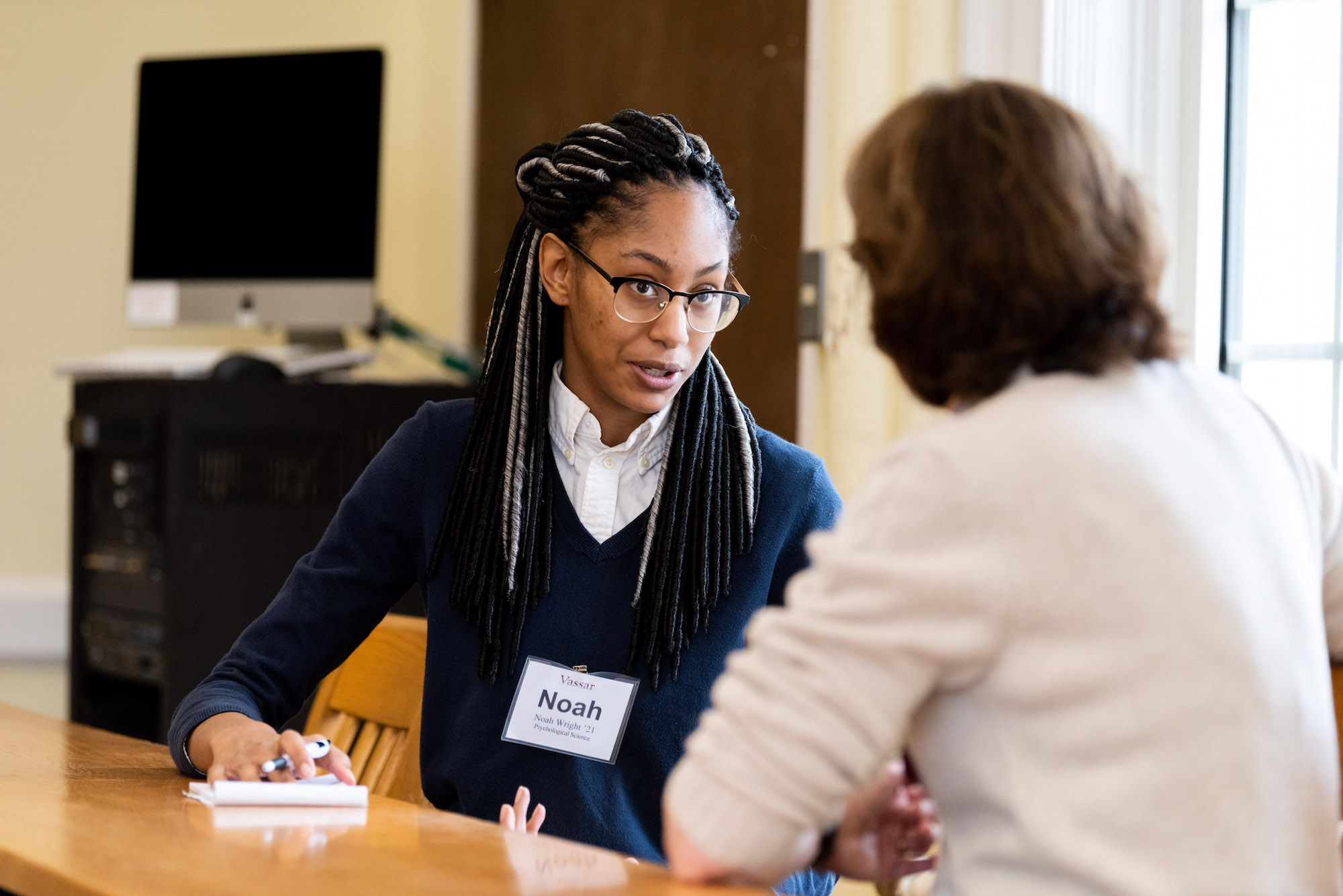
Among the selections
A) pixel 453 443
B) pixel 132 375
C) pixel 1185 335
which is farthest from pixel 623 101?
pixel 1185 335

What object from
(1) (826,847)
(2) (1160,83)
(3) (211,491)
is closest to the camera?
(1) (826,847)

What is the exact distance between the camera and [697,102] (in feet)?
9.39

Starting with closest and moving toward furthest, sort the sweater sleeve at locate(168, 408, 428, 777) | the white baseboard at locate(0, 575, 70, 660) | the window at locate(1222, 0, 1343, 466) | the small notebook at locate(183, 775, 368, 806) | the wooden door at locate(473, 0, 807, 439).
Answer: the small notebook at locate(183, 775, 368, 806) → the sweater sleeve at locate(168, 408, 428, 777) → the window at locate(1222, 0, 1343, 466) → the wooden door at locate(473, 0, 807, 439) → the white baseboard at locate(0, 575, 70, 660)

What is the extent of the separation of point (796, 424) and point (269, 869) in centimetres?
179

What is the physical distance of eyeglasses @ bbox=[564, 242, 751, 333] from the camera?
150 centimetres

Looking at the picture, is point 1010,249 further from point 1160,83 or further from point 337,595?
point 1160,83

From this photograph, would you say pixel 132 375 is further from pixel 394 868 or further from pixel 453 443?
pixel 394 868

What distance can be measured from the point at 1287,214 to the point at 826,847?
138cm

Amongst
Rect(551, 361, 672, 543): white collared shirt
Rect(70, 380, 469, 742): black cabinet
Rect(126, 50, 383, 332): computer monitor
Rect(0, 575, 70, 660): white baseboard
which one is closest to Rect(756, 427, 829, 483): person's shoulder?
Rect(551, 361, 672, 543): white collared shirt

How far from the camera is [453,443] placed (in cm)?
157

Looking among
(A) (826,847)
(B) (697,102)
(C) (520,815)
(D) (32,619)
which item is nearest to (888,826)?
(A) (826,847)

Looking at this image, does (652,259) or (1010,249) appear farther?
(652,259)

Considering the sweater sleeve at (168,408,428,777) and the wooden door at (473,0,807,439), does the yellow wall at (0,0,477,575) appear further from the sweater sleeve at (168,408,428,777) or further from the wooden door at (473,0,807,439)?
the sweater sleeve at (168,408,428,777)

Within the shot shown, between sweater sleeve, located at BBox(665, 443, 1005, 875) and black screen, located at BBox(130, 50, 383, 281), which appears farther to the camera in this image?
black screen, located at BBox(130, 50, 383, 281)
